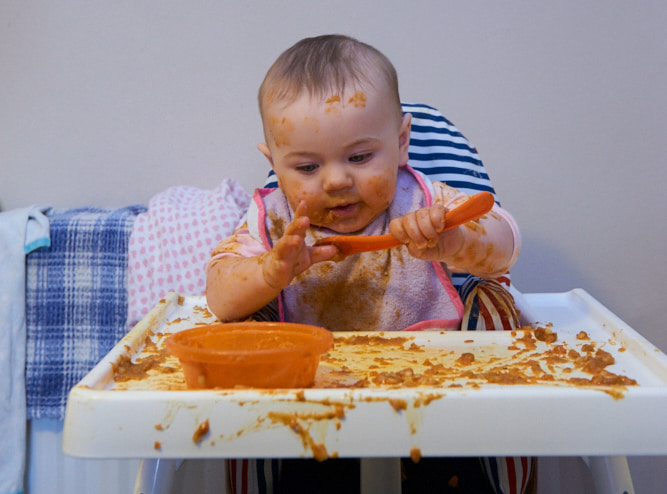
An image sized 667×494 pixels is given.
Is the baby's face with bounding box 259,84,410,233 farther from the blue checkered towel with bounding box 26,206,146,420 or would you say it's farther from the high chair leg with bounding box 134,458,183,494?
the blue checkered towel with bounding box 26,206,146,420

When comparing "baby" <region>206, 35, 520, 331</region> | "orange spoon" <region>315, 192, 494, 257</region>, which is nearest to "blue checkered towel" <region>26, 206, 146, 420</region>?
"baby" <region>206, 35, 520, 331</region>

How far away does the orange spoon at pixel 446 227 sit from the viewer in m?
0.71

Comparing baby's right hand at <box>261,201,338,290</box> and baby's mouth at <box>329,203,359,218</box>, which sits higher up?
baby's mouth at <box>329,203,359,218</box>

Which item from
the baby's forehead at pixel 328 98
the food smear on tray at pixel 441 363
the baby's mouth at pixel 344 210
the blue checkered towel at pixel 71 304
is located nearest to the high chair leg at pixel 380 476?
the food smear on tray at pixel 441 363

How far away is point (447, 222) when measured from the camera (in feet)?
2.47

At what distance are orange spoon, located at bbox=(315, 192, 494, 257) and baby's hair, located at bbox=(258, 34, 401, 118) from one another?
203 millimetres

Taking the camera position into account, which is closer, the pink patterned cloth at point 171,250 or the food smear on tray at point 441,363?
the food smear on tray at point 441,363

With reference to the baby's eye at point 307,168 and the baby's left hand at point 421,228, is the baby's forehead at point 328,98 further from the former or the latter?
the baby's left hand at point 421,228

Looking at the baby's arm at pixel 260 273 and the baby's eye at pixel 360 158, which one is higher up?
the baby's eye at pixel 360 158

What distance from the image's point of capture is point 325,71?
2.97ft

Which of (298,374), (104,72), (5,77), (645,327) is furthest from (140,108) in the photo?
(645,327)

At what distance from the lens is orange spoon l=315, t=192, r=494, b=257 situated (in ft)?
2.34

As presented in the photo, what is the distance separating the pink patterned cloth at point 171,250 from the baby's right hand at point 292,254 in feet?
2.25

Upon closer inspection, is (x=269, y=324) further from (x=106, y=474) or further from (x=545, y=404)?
(x=106, y=474)
